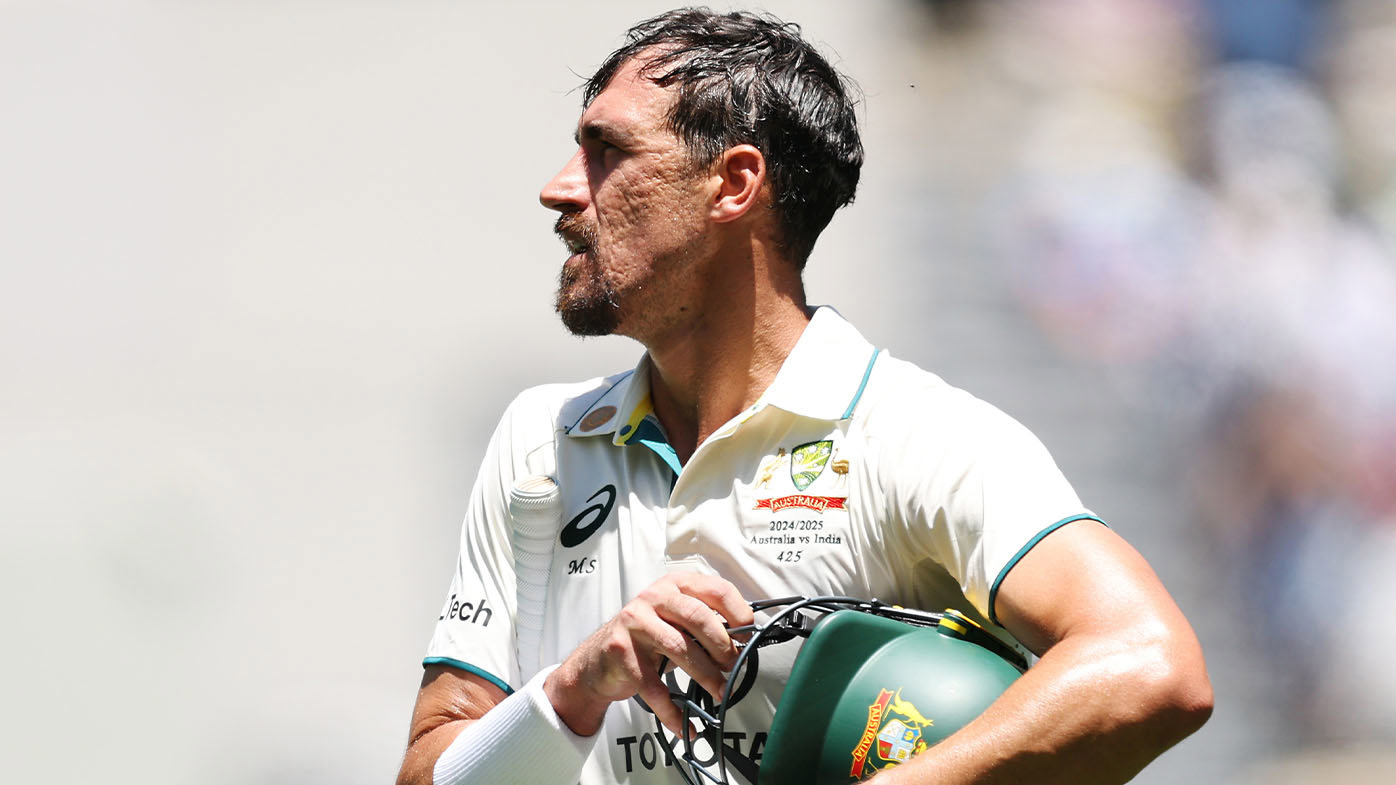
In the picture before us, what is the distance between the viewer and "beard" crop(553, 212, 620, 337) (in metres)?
2.31

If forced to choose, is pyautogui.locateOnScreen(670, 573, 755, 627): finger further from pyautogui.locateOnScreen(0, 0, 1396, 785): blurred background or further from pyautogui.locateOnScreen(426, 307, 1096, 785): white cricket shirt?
pyautogui.locateOnScreen(0, 0, 1396, 785): blurred background

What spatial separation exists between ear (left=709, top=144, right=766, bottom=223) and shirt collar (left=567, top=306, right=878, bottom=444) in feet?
0.68

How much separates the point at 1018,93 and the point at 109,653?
11.0 ft

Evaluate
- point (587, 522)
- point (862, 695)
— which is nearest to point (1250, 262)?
point (587, 522)

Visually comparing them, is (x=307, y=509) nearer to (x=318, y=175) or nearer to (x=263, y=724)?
(x=263, y=724)

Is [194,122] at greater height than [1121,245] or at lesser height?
greater

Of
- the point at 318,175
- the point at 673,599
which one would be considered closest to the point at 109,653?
the point at 318,175

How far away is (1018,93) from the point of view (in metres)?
4.94

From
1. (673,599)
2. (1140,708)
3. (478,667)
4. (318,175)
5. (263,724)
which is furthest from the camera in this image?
(318,175)

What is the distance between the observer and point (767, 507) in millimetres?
2104

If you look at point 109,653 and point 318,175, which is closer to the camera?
point 109,653

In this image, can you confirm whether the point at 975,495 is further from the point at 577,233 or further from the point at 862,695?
the point at 577,233

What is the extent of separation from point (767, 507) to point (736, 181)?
0.56 meters

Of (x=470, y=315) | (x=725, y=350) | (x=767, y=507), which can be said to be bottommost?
(x=767, y=507)
